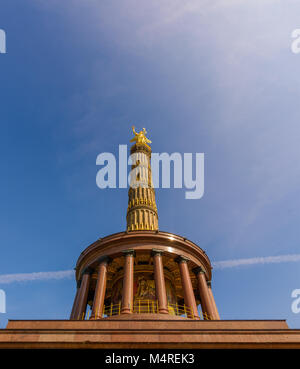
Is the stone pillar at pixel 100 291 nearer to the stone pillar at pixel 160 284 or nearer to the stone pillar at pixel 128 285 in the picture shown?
the stone pillar at pixel 128 285

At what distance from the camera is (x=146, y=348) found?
11.4 m

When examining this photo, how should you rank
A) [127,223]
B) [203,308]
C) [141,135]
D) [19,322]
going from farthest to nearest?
[141,135] → [127,223] → [203,308] → [19,322]

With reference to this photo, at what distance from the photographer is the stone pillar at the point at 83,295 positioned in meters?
21.2

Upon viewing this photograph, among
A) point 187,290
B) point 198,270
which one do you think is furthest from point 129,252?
point 198,270

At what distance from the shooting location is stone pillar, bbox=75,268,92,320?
21242 millimetres

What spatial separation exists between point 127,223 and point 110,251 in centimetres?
733

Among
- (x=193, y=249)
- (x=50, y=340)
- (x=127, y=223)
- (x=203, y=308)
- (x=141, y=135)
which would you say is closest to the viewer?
(x=50, y=340)

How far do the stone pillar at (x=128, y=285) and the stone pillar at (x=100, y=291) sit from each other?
1804mm

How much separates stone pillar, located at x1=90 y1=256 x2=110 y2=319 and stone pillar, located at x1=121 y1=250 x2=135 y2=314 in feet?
5.92

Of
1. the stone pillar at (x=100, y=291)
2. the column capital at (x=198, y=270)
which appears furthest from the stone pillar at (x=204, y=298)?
the stone pillar at (x=100, y=291)

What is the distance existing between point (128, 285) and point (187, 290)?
14.6 feet
